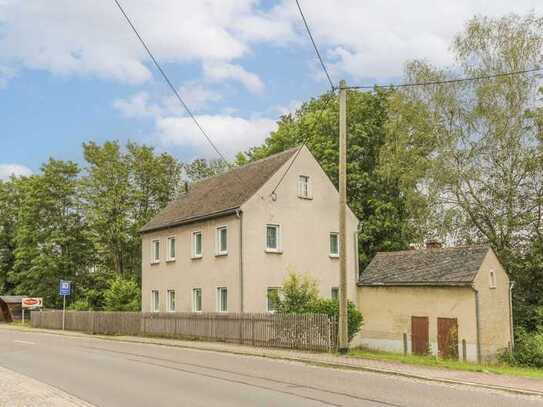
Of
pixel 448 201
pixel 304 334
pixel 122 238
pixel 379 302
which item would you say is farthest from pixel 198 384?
pixel 122 238

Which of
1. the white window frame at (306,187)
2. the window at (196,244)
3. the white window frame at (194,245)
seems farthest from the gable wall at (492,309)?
the window at (196,244)

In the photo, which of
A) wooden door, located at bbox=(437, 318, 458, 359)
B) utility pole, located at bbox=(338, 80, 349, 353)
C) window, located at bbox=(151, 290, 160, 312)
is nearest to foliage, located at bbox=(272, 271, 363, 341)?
wooden door, located at bbox=(437, 318, 458, 359)

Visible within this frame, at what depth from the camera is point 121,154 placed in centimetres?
6041

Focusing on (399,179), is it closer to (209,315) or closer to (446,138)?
(446,138)

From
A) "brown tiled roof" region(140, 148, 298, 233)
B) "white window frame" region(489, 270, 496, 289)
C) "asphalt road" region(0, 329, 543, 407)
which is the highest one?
"brown tiled roof" region(140, 148, 298, 233)

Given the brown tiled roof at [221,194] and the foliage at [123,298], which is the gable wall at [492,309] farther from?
the foliage at [123,298]

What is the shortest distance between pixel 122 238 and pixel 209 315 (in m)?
32.9

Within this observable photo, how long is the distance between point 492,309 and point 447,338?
2599mm

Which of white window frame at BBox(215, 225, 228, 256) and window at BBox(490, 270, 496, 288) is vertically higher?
white window frame at BBox(215, 225, 228, 256)

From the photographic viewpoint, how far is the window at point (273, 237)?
3105cm

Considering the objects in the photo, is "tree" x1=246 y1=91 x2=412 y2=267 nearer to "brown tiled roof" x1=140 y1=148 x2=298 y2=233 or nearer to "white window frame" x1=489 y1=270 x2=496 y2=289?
"brown tiled roof" x1=140 y1=148 x2=298 y2=233

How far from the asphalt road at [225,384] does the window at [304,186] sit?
13379mm

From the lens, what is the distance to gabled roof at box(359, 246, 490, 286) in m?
27.4

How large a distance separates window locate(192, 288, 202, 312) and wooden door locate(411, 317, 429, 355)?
1088 centimetres
